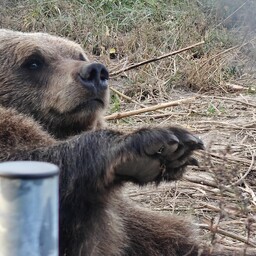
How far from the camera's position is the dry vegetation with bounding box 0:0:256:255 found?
5.20m

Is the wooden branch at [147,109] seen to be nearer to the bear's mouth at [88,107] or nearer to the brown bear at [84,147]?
the brown bear at [84,147]

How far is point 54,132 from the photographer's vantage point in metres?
3.79

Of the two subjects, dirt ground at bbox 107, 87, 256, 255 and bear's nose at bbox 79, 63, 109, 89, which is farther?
dirt ground at bbox 107, 87, 256, 255

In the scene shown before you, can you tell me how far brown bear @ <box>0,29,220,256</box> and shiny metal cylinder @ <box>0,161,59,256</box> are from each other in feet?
4.69

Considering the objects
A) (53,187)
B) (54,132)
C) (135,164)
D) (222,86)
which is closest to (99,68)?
(54,132)

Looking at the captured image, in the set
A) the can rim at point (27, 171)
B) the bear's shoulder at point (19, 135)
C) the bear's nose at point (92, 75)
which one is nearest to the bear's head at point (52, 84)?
the bear's nose at point (92, 75)

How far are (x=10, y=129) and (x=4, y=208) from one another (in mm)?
1758

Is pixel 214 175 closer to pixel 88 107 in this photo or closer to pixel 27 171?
pixel 88 107

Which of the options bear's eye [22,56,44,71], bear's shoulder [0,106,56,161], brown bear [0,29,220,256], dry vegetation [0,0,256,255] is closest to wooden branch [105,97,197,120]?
dry vegetation [0,0,256,255]

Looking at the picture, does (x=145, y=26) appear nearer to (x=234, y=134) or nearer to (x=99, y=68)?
(x=234, y=134)

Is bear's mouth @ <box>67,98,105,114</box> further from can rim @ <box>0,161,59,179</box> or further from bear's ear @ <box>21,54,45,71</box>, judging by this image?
can rim @ <box>0,161,59,179</box>

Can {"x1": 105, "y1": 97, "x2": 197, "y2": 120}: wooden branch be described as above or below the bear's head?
below

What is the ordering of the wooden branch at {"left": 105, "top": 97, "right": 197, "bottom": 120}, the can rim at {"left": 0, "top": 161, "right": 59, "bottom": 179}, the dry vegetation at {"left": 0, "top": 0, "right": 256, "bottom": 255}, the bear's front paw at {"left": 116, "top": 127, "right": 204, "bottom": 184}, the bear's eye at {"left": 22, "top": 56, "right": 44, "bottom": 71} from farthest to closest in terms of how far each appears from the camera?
the wooden branch at {"left": 105, "top": 97, "right": 197, "bottom": 120} → the dry vegetation at {"left": 0, "top": 0, "right": 256, "bottom": 255} → the bear's eye at {"left": 22, "top": 56, "right": 44, "bottom": 71} → the bear's front paw at {"left": 116, "top": 127, "right": 204, "bottom": 184} → the can rim at {"left": 0, "top": 161, "right": 59, "bottom": 179}

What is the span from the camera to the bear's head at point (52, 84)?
3705 millimetres
